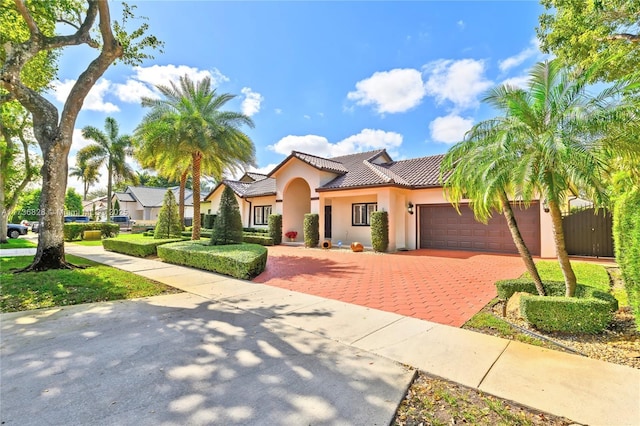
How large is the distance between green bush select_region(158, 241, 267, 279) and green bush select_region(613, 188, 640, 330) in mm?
8295

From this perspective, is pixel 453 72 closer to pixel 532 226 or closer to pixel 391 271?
pixel 532 226

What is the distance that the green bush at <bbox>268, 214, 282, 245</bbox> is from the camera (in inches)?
781

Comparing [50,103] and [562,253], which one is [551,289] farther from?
[50,103]

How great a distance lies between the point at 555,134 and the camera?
466cm

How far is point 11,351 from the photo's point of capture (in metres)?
4.07

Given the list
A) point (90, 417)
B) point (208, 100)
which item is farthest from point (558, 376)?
point (208, 100)

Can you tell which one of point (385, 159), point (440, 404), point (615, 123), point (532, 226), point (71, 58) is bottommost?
point (440, 404)

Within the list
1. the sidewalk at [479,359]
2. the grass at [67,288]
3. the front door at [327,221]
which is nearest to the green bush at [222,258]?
the grass at [67,288]

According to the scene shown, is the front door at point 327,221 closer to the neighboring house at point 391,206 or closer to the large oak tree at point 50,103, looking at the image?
the neighboring house at point 391,206

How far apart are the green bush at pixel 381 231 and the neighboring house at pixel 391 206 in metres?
0.40

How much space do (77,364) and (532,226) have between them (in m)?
16.4

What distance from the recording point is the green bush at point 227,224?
13022mm

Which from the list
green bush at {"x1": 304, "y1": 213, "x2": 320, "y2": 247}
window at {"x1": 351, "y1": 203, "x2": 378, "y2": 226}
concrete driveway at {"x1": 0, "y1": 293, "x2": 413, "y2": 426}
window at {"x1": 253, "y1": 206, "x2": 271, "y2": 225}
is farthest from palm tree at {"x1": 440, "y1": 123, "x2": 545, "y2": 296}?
window at {"x1": 253, "y1": 206, "x2": 271, "y2": 225}

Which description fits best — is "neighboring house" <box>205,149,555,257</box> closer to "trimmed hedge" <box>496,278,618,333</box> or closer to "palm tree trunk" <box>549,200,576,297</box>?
"palm tree trunk" <box>549,200,576,297</box>
